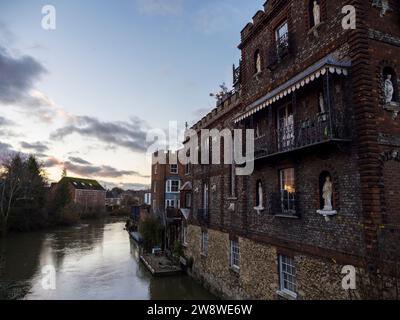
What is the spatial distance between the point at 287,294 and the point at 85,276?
15845 millimetres

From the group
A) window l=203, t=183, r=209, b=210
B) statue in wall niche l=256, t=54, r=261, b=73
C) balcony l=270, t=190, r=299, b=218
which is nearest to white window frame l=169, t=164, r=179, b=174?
window l=203, t=183, r=209, b=210

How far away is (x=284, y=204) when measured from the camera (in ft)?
36.8

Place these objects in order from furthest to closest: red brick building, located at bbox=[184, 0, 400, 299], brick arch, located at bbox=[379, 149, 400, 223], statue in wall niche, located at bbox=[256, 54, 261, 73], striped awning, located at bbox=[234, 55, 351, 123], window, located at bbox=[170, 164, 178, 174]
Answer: window, located at bbox=[170, 164, 178, 174] → statue in wall niche, located at bbox=[256, 54, 261, 73] → striped awning, located at bbox=[234, 55, 351, 123] → red brick building, located at bbox=[184, 0, 400, 299] → brick arch, located at bbox=[379, 149, 400, 223]

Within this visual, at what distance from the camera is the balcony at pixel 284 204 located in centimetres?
1056

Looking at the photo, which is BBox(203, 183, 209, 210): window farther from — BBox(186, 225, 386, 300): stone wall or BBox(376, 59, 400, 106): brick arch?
BBox(376, 59, 400, 106): brick arch

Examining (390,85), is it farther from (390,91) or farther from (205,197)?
(205,197)

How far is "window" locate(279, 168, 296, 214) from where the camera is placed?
1080 centimetres

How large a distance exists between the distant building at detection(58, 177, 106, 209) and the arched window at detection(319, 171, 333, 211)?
86945 millimetres

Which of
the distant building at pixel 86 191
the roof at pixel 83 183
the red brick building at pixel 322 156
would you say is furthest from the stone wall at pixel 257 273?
the roof at pixel 83 183

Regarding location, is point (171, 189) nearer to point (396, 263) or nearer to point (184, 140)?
point (184, 140)

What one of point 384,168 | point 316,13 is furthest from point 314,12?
point 384,168
